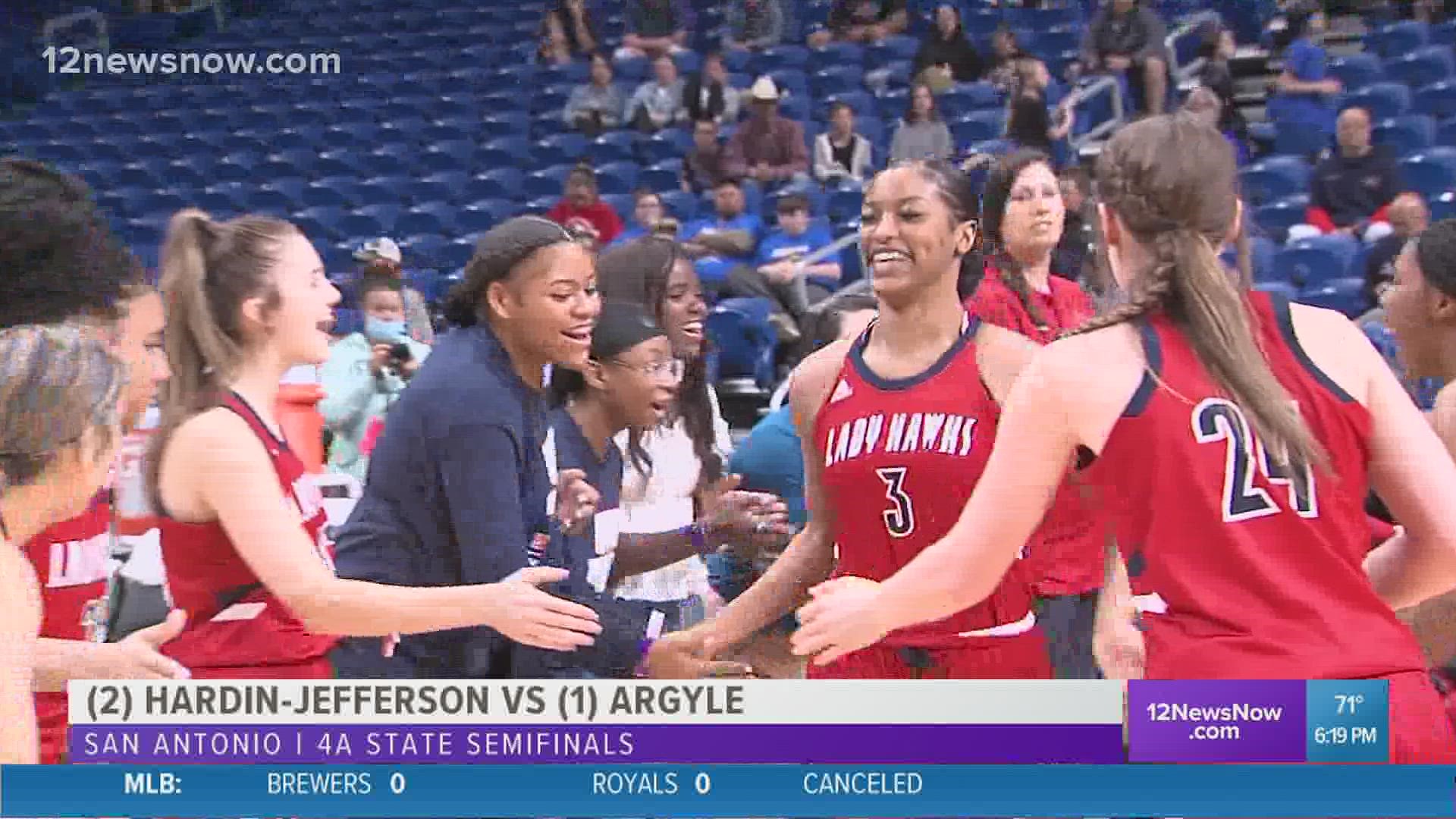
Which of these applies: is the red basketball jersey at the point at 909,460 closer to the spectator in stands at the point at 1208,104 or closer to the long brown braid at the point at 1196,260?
the long brown braid at the point at 1196,260

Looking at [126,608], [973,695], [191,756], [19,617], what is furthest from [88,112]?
[973,695]

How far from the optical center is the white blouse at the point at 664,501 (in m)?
3.14

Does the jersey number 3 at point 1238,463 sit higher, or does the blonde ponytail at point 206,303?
the blonde ponytail at point 206,303

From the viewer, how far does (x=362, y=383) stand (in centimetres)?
303

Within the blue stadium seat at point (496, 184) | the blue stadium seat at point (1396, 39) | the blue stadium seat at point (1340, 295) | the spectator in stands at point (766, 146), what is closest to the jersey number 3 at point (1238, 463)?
the blue stadium seat at point (496, 184)

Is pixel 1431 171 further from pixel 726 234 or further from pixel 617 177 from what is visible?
pixel 617 177

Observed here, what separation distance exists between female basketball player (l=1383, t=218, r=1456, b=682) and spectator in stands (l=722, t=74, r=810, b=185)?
96.7 inches

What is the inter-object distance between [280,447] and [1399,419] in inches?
52.3

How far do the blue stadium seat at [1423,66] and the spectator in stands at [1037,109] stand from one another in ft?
5.10

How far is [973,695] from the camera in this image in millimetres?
2518

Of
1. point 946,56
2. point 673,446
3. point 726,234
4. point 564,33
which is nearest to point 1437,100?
point 946,56

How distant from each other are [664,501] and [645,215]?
4.61 feet

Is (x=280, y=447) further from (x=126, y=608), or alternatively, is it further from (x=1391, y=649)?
(x=1391, y=649)
